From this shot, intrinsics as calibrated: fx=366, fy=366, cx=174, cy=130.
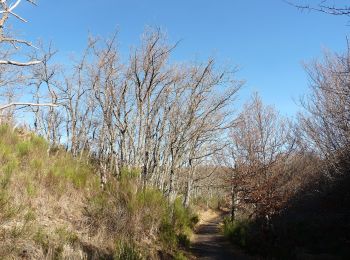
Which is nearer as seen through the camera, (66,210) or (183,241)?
(66,210)

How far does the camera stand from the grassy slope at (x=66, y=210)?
703 cm

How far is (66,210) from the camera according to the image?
31.7 ft

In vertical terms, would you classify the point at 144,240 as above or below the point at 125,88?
below

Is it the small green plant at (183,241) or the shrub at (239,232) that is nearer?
the small green plant at (183,241)

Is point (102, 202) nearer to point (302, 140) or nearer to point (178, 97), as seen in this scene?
point (178, 97)

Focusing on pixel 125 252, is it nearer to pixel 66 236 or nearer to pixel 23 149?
pixel 66 236

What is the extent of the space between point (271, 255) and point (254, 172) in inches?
172

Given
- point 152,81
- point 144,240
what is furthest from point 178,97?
point 144,240

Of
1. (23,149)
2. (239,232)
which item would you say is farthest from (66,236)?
(239,232)

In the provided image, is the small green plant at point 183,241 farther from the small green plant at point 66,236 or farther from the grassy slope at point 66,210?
the small green plant at point 66,236

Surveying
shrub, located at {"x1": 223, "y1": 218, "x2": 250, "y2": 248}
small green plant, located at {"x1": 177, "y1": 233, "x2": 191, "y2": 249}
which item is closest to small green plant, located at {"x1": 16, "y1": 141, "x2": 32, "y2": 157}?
small green plant, located at {"x1": 177, "y1": 233, "x2": 191, "y2": 249}

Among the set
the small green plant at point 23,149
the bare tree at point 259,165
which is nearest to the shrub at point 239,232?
the bare tree at point 259,165

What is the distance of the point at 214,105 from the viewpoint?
2170 cm

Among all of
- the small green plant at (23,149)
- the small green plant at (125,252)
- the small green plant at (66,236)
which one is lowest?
the small green plant at (125,252)
